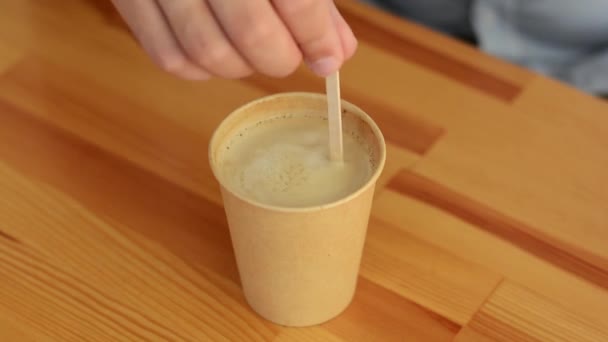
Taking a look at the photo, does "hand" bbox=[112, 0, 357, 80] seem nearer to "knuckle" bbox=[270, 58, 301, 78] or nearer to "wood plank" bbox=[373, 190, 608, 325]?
"knuckle" bbox=[270, 58, 301, 78]

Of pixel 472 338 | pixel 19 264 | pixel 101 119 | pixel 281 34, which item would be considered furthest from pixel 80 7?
pixel 472 338

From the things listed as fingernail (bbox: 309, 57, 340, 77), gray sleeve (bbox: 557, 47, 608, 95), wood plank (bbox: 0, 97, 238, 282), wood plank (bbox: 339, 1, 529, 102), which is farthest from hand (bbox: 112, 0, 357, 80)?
→ gray sleeve (bbox: 557, 47, 608, 95)

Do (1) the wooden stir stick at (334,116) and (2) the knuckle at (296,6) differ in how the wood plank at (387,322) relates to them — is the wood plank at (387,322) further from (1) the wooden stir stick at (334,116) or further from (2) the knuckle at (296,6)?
(2) the knuckle at (296,6)

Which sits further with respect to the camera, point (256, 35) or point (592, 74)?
point (592, 74)

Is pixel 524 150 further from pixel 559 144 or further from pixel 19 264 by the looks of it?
pixel 19 264

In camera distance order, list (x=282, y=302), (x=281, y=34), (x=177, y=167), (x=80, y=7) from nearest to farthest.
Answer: (x=281, y=34)
(x=282, y=302)
(x=177, y=167)
(x=80, y=7)

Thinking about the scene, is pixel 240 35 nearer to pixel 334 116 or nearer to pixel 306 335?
pixel 334 116

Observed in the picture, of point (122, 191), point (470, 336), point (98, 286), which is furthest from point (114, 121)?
point (470, 336)
